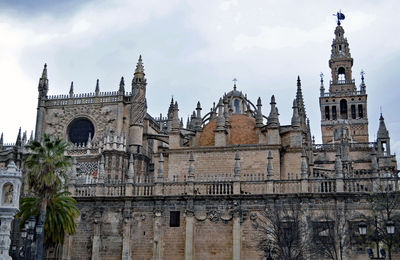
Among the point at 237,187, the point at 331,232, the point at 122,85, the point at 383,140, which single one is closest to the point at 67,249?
the point at 237,187

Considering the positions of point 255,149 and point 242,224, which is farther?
point 255,149

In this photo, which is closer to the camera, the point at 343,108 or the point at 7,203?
the point at 7,203

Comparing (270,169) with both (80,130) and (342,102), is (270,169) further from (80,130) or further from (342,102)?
(342,102)

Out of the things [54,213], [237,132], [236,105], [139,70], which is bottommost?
[54,213]

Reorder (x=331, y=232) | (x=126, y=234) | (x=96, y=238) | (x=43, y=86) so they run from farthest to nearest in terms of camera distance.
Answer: (x=43, y=86) → (x=96, y=238) → (x=126, y=234) → (x=331, y=232)

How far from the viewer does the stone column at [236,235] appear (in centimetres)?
3042

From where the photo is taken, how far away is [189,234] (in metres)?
31.5

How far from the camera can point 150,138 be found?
145ft

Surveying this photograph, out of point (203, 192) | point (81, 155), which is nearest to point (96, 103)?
point (81, 155)

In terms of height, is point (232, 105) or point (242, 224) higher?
point (232, 105)

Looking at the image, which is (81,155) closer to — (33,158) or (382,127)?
(33,158)

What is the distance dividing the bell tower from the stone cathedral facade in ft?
63.2

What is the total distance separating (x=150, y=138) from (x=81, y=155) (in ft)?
19.4

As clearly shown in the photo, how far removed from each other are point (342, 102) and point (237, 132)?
3246cm
